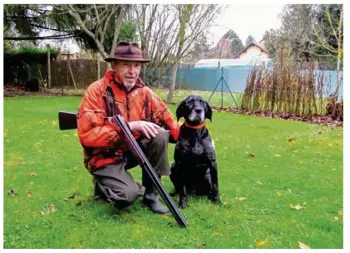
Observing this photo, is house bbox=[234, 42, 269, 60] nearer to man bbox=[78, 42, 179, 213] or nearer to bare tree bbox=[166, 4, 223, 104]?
bare tree bbox=[166, 4, 223, 104]

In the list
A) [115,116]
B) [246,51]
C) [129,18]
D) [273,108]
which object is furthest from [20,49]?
[246,51]

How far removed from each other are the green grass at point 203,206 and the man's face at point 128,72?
47.3 inches

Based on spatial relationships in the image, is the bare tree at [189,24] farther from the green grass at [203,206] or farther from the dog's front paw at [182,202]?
the dog's front paw at [182,202]

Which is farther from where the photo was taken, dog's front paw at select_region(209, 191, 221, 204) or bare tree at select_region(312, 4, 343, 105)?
bare tree at select_region(312, 4, 343, 105)

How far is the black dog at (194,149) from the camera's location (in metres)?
4.09

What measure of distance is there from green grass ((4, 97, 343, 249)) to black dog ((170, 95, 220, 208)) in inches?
9.8

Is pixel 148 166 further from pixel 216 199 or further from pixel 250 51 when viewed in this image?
pixel 250 51

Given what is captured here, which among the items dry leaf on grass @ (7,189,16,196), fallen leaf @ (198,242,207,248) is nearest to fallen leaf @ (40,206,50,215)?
dry leaf on grass @ (7,189,16,196)

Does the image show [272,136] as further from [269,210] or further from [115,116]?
[115,116]

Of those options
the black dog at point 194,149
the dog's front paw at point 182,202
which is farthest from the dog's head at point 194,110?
the dog's front paw at point 182,202

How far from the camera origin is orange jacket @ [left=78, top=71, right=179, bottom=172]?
3930 millimetres

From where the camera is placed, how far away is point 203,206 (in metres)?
4.31

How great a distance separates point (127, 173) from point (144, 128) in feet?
1.67

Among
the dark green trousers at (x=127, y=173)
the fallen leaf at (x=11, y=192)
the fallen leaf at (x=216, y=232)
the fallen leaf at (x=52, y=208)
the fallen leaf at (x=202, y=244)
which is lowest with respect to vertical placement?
the fallen leaf at (x=202, y=244)
